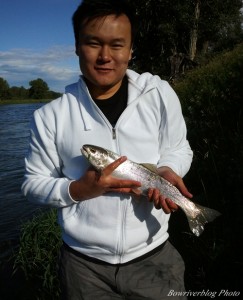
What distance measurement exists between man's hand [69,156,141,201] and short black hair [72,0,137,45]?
3.57 feet

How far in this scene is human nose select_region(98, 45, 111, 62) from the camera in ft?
7.72

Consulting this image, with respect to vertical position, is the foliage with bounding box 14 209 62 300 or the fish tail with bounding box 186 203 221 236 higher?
the fish tail with bounding box 186 203 221 236

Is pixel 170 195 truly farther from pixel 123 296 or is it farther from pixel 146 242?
pixel 123 296

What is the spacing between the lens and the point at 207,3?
27.5m

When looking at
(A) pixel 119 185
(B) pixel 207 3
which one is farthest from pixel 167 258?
(B) pixel 207 3

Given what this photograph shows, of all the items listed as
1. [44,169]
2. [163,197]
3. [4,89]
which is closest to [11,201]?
[44,169]

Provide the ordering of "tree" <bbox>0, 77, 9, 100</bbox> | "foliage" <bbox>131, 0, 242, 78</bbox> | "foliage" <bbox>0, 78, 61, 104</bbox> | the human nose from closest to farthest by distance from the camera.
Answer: the human nose < "foliage" <bbox>131, 0, 242, 78</bbox> < "tree" <bbox>0, 77, 9, 100</bbox> < "foliage" <bbox>0, 78, 61, 104</bbox>

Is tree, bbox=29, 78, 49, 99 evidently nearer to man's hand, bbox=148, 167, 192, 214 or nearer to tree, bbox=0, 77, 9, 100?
tree, bbox=0, 77, 9, 100

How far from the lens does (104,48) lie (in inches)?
93.1

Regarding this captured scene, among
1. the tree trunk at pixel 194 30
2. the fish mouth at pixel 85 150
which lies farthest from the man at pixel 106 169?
the tree trunk at pixel 194 30

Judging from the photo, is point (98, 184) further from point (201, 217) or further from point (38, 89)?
point (38, 89)

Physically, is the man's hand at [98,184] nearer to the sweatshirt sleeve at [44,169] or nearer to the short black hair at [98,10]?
the sweatshirt sleeve at [44,169]

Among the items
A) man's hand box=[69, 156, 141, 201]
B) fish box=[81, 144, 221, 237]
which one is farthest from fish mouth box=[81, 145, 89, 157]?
man's hand box=[69, 156, 141, 201]

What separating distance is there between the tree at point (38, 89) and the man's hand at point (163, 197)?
15958cm
